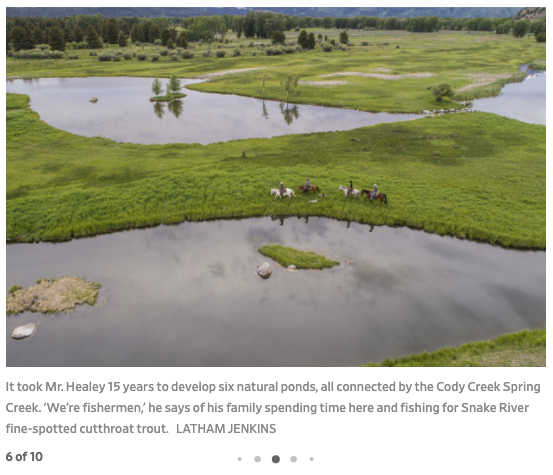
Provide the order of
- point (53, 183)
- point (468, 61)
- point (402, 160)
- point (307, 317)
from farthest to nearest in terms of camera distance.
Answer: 1. point (468, 61)
2. point (402, 160)
3. point (53, 183)
4. point (307, 317)

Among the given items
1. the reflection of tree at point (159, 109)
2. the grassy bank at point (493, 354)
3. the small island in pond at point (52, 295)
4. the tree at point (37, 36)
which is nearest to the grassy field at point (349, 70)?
the tree at point (37, 36)

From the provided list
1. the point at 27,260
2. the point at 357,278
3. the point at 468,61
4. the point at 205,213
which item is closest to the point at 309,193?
the point at 205,213

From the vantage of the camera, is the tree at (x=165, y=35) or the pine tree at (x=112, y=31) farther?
the pine tree at (x=112, y=31)

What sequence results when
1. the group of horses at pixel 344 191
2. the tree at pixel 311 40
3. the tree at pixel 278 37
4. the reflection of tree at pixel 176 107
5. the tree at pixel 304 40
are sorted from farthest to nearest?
the tree at pixel 278 37
the tree at pixel 304 40
the tree at pixel 311 40
the reflection of tree at pixel 176 107
the group of horses at pixel 344 191

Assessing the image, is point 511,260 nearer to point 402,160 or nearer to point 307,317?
point 307,317

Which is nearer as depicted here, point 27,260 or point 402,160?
point 27,260

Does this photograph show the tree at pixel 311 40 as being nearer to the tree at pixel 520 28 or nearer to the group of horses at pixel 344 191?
the tree at pixel 520 28
